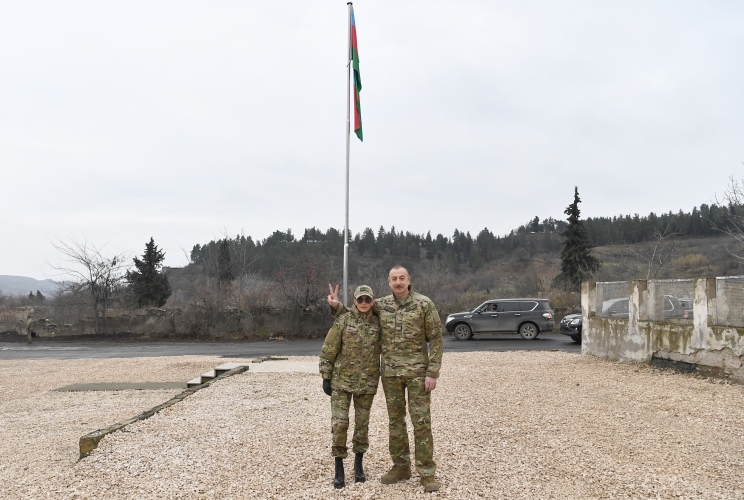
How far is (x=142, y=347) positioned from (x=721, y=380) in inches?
759

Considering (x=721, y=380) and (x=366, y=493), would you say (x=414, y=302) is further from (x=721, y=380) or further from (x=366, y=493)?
(x=721, y=380)

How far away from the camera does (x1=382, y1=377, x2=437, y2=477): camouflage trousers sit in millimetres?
4414

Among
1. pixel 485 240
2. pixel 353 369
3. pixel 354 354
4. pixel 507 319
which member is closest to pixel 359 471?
pixel 353 369

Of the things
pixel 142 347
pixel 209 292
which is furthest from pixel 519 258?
pixel 142 347

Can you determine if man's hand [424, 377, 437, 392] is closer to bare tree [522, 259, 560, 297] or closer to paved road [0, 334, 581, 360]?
paved road [0, 334, 581, 360]

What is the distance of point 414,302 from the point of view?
456cm

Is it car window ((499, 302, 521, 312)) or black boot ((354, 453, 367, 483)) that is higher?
car window ((499, 302, 521, 312))

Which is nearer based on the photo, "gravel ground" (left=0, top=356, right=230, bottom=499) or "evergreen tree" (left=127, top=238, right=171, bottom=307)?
"gravel ground" (left=0, top=356, right=230, bottom=499)

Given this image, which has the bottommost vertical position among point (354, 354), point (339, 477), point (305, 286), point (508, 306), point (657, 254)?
point (339, 477)

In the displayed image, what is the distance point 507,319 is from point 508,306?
51 cm

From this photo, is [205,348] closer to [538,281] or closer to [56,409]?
[56,409]

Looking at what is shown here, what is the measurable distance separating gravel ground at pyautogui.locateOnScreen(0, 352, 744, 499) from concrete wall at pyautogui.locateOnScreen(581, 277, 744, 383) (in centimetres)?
69

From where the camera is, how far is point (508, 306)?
70.2ft

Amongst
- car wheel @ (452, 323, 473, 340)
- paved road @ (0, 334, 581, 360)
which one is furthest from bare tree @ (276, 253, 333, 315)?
car wheel @ (452, 323, 473, 340)
